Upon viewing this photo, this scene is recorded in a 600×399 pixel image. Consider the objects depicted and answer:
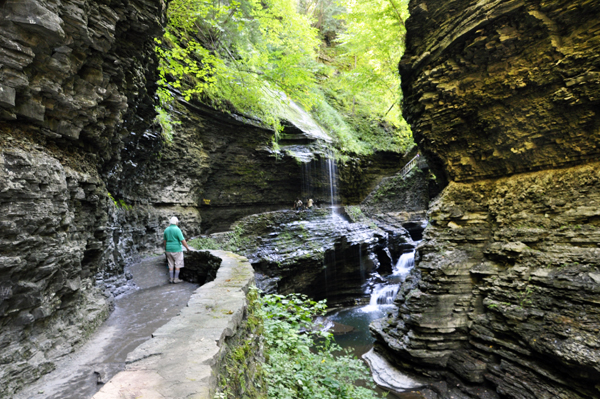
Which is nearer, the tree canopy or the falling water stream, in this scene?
the tree canopy

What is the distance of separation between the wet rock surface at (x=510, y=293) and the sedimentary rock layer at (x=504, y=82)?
2.55ft

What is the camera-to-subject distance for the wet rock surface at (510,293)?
6.24 m

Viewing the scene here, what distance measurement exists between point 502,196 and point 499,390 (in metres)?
5.19

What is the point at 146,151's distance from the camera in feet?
32.8

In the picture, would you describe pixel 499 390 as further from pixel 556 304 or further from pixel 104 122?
pixel 104 122

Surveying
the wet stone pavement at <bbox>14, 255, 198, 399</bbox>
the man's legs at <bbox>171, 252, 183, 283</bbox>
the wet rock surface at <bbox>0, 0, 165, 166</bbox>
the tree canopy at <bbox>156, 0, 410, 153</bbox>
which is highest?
the tree canopy at <bbox>156, 0, 410, 153</bbox>

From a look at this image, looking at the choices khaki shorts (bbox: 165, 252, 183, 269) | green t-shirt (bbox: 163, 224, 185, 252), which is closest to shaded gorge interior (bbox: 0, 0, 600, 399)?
khaki shorts (bbox: 165, 252, 183, 269)

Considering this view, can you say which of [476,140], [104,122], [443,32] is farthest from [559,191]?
[104,122]

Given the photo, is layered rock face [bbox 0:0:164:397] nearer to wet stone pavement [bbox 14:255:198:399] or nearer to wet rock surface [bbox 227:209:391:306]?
wet stone pavement [bbox 14:255:198:399]

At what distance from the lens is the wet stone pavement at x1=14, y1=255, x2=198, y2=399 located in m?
2.85

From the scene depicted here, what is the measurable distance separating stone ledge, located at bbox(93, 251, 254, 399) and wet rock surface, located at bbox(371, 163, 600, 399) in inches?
266

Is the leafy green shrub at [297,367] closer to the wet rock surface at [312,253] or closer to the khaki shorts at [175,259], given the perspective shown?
the khaki shorts at [175,259]

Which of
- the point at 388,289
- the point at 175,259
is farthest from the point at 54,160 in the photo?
the point at 388,289

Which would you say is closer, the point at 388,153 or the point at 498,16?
the point at 498,16
